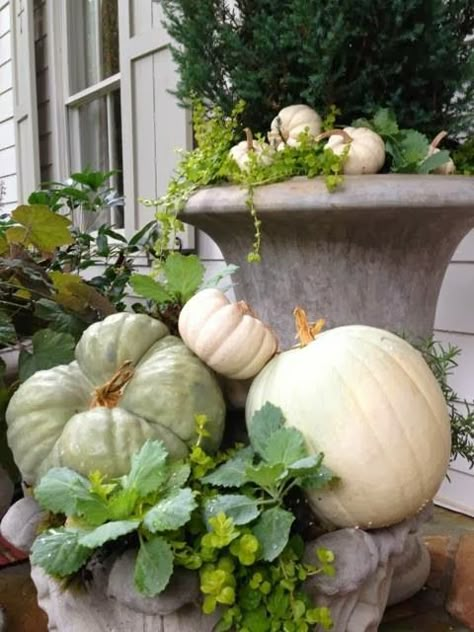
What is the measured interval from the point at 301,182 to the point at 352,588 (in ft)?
2.16

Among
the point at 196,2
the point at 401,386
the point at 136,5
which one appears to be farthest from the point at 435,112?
the point at 136,5

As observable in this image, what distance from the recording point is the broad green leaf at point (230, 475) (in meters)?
0.73

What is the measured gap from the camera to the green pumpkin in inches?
30.2

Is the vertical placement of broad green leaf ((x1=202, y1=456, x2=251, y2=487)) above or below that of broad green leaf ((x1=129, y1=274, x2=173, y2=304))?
below

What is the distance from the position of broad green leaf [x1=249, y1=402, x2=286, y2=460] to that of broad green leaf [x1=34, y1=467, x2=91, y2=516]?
19 cm

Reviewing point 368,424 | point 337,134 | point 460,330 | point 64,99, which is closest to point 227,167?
point 337,134

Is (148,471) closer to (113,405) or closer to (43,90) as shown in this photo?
(113,405)

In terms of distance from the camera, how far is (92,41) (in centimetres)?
350

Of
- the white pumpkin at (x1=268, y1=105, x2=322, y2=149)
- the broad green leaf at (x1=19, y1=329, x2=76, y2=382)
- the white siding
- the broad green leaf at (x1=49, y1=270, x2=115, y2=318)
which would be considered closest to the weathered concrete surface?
the white pumpkin at (x1=268, y1=105, x2=322, y2=149)

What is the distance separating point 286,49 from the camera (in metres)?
1.21

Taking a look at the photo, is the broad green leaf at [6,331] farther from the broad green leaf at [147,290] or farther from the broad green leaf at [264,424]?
the broad green leaf at [264,424]

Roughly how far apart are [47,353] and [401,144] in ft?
2.38

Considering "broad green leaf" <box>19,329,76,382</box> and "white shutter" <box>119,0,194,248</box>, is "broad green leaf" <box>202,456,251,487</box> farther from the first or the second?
"white shutter" <box>119,0,194,248</box>

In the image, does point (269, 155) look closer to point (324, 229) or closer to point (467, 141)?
point (324, 229)
